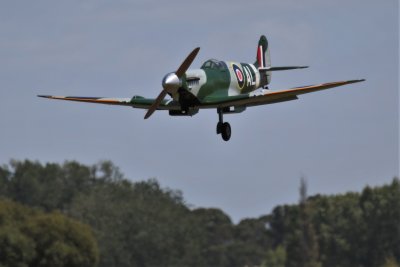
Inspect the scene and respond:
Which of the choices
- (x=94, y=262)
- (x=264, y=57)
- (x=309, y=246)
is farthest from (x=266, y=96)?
(x=309, y=246)

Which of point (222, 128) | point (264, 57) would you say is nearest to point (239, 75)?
point (222, 128)

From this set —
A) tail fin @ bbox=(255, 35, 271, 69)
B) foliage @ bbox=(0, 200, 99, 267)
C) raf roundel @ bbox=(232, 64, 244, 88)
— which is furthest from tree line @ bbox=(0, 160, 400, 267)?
raf roundel @ bbox=(232, 64, 244, 88)

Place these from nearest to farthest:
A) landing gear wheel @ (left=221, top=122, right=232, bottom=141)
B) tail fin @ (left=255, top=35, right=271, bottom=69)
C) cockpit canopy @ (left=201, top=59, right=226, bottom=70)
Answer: landing gear wheel @ (left=221, top=122, right=232, bottom=141)
cockpit canopy @ (left=201, top=59, right=226, bottom=70)
tail fin @ (left=255, top=35, right=271, bottom=69)

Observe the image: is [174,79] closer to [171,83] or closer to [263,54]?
[171,83]

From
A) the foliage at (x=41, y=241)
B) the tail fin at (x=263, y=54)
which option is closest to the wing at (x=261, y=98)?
the tail fin at (x=263, y=54)

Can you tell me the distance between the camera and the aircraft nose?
41344mm

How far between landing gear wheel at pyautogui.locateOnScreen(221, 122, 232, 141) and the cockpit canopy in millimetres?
2112

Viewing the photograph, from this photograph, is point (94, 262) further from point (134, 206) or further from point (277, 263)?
point (277, 263)

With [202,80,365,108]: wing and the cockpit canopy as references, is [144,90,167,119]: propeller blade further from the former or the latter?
the cockpit canopy

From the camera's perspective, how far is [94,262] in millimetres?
103188

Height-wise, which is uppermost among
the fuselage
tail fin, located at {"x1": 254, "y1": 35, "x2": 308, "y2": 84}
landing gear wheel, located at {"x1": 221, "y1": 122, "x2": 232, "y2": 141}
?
tail fin, located at {"x1": 254, "y1": 35, "x2": 308, "y2": 84}

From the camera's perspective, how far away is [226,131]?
43938mm

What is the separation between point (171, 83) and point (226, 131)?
3504mm

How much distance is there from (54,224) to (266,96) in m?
58.9
